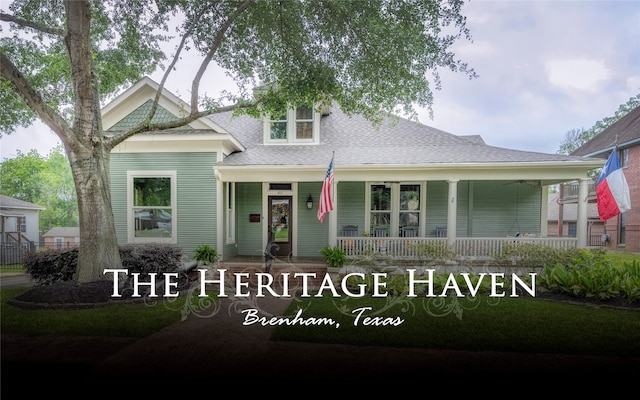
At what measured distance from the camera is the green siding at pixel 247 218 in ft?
32.0

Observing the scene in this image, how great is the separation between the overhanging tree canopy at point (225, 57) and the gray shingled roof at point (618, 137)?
11.3 metres

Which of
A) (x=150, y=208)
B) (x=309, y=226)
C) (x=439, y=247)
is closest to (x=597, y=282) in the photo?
(x=439, y=247)

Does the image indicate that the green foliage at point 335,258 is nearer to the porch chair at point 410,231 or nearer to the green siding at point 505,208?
the porch chair at point 410,231

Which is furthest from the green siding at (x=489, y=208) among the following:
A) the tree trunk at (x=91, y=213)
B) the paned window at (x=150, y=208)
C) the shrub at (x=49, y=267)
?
the shrub at (x=49, y=267)

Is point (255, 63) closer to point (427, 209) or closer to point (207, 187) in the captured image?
point (207, 187)

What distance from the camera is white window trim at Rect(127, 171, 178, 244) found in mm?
8430

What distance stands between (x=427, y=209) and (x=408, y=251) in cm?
234

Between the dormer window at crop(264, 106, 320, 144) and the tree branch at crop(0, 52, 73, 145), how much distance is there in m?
5.58

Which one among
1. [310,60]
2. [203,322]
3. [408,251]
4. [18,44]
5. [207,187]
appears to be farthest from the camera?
[207,187]

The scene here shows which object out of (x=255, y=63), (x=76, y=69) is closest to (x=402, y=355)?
(x=255, y=63)

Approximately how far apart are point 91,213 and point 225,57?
4.32 m

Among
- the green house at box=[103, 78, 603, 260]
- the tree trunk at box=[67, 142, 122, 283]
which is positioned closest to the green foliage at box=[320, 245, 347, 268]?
the green house at box=[103, 78, 603, 260]

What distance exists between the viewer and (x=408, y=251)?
7867 millimetres

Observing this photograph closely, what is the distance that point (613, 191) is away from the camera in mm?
6375
